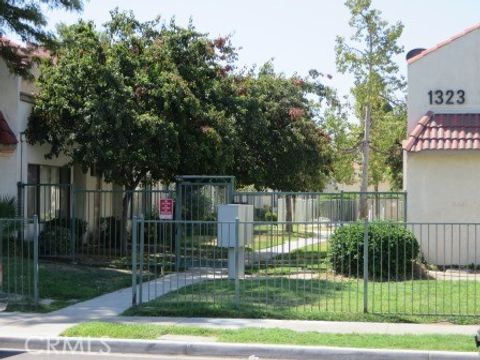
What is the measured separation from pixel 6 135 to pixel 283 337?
11.5m

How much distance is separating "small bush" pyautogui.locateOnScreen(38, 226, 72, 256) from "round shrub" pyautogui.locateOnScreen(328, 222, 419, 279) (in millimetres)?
7314

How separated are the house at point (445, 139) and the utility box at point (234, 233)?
445 centimetres

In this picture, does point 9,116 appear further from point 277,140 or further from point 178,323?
point 178,323

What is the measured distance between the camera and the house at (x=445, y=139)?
18156 millimetres

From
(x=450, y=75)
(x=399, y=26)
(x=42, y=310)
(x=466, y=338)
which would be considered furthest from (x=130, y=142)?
(x=399, y=26)

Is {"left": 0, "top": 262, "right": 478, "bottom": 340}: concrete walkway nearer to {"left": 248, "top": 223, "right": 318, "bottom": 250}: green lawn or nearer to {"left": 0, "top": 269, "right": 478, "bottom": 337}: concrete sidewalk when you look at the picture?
{"left": 0, "top": 269, "right": 478, "bottom": 337}: concrete sidewalk

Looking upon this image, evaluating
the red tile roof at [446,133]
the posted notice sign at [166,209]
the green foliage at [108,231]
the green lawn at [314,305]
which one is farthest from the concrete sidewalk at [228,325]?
the green foliage at [108,231]

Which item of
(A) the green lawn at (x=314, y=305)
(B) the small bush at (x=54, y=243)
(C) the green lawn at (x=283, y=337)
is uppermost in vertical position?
(B) the small bush at (x=54, y=243)

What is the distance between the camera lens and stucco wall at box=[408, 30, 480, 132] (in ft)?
61.8

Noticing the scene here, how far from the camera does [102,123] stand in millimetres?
18016

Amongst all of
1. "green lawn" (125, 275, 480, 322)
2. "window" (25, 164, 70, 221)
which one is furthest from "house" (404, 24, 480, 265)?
"window" (25, 164, 70, 221)

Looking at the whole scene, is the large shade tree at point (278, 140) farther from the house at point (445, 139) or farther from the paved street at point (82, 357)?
the paved street at point (82, 357)

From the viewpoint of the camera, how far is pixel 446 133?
59.7 ft

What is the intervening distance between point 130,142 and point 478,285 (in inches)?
352
